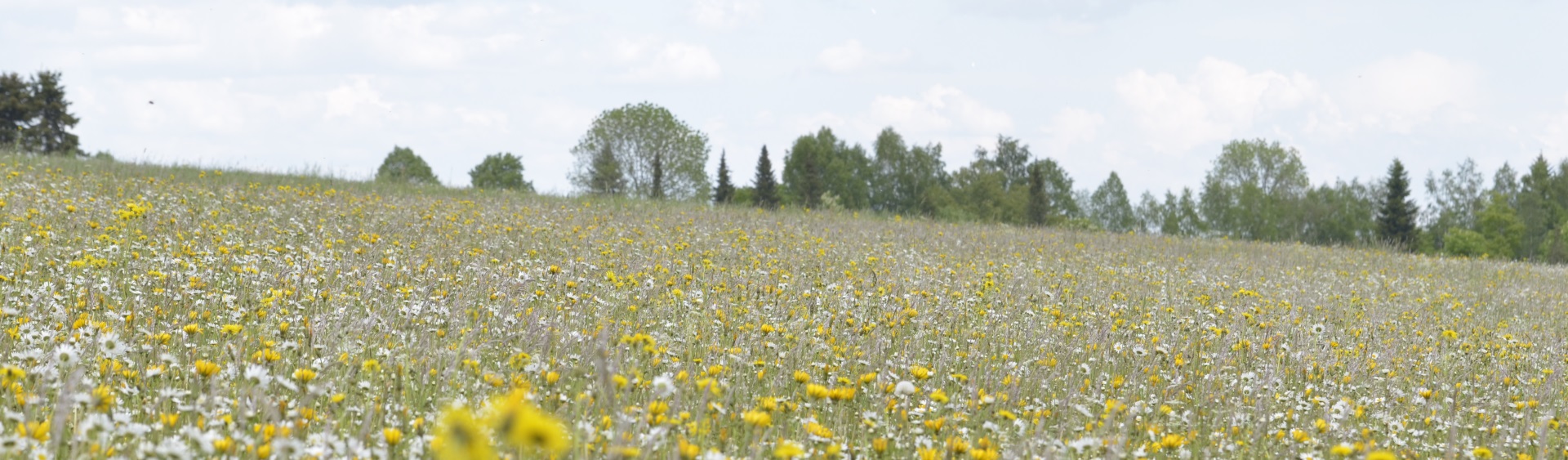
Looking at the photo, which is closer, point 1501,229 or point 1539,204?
point 1501,229

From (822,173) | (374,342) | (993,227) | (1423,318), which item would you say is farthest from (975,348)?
(822,173)

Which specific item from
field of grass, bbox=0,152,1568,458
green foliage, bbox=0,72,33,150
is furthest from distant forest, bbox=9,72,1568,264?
field of grass, bbox=0,152,1568,458

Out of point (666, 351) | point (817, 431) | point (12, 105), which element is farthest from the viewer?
point (12, 105)

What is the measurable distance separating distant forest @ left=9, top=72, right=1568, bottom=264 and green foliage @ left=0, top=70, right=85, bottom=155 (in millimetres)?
69

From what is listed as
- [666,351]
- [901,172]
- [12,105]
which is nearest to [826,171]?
[901,172]

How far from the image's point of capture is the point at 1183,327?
22.7 feet

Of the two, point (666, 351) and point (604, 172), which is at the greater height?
point (604, 172)

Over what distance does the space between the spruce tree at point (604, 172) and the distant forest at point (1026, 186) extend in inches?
3.4

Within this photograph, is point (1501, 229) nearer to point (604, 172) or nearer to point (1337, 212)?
point (1337, 212)

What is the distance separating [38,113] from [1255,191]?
254ft

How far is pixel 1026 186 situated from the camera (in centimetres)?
7369

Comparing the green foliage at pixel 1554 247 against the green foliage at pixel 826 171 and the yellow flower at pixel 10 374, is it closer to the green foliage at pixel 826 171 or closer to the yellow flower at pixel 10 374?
the green foliage at pixel 826 171

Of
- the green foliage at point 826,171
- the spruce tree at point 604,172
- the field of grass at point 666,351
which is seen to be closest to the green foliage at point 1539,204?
the green foliage at point 826,171

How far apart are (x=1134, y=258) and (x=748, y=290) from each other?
8.58m
